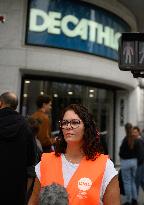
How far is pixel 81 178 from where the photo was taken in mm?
2430

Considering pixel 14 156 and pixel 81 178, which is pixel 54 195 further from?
pixel 14 156

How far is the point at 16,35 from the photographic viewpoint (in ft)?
38.6

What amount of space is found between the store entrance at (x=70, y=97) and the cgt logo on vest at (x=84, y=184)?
9778 millimetres

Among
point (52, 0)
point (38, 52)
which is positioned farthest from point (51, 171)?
point (52, 0)

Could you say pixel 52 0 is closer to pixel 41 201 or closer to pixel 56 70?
pixel 56 70

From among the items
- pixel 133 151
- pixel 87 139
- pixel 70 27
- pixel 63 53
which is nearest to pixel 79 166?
pixel 87 139

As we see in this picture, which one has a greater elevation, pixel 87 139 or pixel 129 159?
pixel 87 139

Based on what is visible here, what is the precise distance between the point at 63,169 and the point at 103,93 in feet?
39.3

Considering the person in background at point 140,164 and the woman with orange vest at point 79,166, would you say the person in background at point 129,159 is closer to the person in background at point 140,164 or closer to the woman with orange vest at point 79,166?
the person in background at point 140,164

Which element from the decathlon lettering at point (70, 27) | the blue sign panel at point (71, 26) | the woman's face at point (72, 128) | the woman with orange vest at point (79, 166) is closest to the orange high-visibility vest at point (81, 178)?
the woman with orange vest at point (79, 166)

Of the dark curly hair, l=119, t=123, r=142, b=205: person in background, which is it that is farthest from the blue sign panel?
the dark curly hair

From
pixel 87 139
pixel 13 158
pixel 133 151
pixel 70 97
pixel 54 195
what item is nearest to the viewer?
pixel 54 195

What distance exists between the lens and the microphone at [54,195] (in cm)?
233

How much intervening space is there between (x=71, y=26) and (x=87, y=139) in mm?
10253
